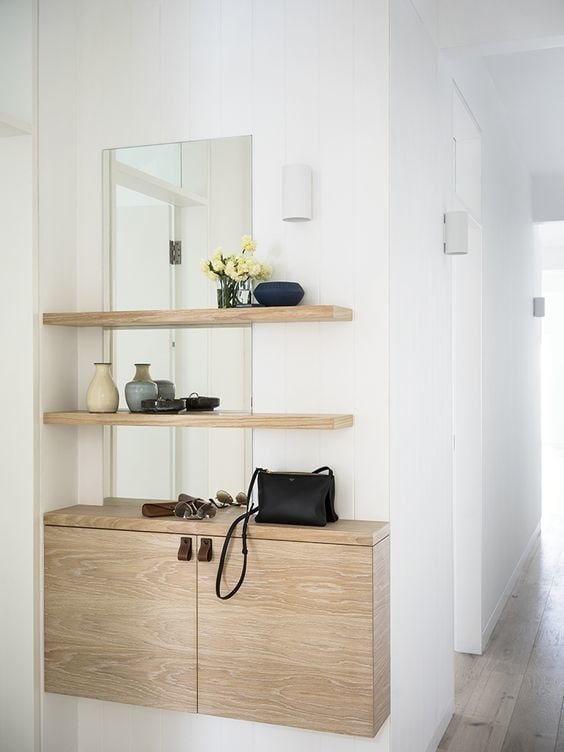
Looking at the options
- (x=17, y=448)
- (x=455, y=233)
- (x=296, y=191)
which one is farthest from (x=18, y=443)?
(x=455, y=233)

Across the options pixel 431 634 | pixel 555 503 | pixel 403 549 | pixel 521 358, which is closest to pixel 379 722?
pixel 403 549

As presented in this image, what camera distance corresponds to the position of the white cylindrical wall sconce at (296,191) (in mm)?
2734

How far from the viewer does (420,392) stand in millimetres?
3160

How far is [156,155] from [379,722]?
6.32ft

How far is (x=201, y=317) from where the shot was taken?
8.89 ft

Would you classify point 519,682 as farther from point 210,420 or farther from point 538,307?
point 538,307

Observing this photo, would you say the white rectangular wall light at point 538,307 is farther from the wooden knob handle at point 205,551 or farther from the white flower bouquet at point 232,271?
the wooden knob handle at point 205,551

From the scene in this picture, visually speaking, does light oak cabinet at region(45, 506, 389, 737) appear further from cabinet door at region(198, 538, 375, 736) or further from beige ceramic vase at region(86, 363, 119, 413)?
beige ceramic vase at region(86, 363, 119, 413)

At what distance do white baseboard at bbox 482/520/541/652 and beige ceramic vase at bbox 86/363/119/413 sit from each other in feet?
8.48

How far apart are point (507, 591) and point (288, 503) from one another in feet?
11.1

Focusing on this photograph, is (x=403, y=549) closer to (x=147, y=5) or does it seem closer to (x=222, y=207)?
(x=222, y=207)

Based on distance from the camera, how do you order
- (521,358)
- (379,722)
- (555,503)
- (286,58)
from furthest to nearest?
1. (555,503)
2. (521,358)
3. (286,58)
4. (379,722)

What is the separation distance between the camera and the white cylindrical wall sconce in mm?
2734

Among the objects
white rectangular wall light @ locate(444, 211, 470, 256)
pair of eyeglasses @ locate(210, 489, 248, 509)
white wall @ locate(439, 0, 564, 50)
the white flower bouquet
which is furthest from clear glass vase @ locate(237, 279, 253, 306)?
white wall @ locate(439, 0, 564, 50)
